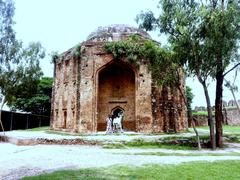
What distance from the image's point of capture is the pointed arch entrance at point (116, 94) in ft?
66.2

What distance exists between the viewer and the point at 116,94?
20.8 metres

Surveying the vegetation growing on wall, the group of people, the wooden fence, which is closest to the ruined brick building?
the vegetation growing on wall

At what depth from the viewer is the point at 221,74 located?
14.2 m

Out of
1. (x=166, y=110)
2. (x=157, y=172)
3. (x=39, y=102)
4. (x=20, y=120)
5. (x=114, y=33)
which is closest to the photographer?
(x=157, y=172)

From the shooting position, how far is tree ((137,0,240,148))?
12.3 metres

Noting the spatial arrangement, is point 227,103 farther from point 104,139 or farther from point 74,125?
point 104,139

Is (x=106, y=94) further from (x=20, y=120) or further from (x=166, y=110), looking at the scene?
(x=20, y=120)

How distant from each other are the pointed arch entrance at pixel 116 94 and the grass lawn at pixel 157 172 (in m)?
11.9

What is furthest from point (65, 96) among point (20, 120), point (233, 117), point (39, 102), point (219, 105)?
point (233, 117)

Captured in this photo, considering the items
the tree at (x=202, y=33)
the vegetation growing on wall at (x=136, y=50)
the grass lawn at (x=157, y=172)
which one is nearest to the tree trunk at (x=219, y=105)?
the tree at (x=202, y=33)

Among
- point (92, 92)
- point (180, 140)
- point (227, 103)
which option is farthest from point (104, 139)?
point (227, 103)

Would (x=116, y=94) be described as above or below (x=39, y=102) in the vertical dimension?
below

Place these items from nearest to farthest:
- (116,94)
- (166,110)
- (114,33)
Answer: (166,110), (116,94), (114,33)

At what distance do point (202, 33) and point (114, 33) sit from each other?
9.63 m
